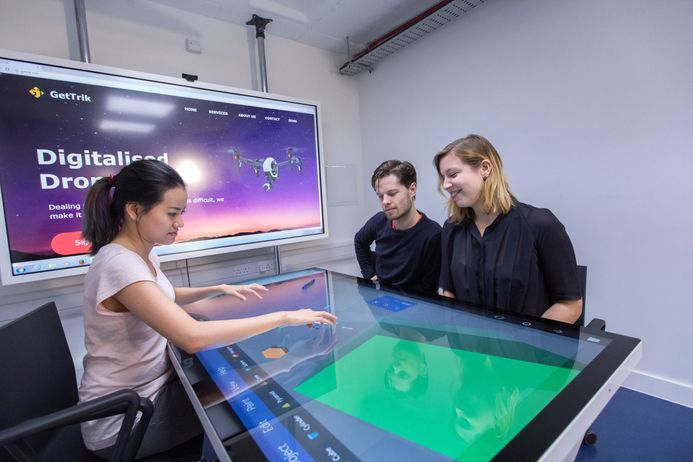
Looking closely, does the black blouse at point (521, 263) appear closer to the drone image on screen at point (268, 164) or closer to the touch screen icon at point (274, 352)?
the touch screen icon at point (274, 352)

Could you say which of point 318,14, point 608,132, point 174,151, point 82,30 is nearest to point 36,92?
point 82,30

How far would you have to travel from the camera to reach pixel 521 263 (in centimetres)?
127

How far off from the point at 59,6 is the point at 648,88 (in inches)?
132

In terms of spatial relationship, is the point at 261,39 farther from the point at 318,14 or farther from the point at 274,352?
the point at 274,352

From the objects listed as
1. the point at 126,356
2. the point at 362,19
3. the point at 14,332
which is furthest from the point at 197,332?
the point at 362,19

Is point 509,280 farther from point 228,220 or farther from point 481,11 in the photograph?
point 481,11

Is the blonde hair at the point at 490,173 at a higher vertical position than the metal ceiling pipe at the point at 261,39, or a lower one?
lower

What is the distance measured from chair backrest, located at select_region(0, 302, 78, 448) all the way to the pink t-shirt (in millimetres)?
141

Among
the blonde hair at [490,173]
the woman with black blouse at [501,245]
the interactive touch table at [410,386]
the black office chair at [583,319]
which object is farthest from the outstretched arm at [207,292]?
the black office chair at [583,319]

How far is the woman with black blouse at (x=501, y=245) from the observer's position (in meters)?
1.23

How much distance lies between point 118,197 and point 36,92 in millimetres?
1216

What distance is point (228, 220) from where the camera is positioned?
2434 millimetres

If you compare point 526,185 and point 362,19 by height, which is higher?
point 362,19

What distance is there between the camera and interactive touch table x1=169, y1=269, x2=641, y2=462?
22.5 inches
